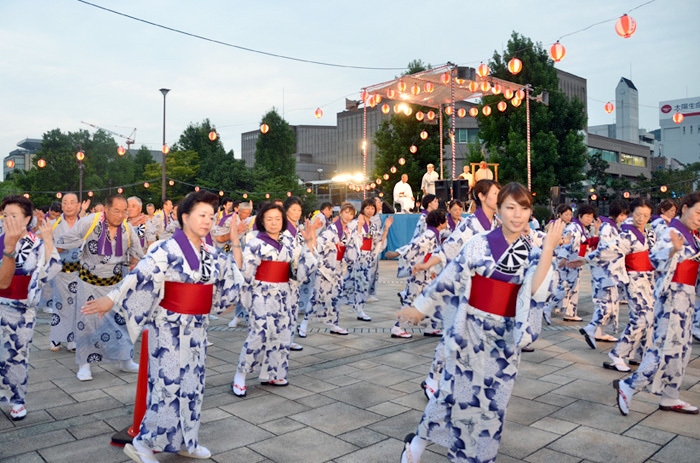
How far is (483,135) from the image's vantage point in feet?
91.1

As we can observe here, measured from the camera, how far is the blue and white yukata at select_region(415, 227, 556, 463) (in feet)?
10.2

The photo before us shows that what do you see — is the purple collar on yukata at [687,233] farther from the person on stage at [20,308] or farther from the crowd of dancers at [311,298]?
the person on stage at [20,308]

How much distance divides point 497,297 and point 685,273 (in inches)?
94.7

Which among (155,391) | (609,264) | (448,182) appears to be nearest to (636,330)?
(609,264)

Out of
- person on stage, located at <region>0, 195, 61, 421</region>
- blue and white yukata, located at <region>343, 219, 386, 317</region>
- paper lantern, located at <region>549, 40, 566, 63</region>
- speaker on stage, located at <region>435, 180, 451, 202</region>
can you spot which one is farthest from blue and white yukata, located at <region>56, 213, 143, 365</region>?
speaker on stage, located at <region>435, 180, 451, 202</region>

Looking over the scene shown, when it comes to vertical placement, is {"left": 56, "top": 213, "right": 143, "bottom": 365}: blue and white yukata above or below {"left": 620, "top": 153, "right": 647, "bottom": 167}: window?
below

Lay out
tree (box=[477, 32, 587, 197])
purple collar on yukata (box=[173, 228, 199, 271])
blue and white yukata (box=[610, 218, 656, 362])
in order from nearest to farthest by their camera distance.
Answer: purple collar on yukata (box=[173, 228, 199, 271]) < blue and white yukata (box=[610, 218, 656, 362]) < tree (box=[477, 32, 587, 197])

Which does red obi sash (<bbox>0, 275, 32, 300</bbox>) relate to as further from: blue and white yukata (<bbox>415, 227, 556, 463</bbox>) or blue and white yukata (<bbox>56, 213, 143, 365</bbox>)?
blue and white yukata (<bbox>415, 227, 556, 463</bbox>)

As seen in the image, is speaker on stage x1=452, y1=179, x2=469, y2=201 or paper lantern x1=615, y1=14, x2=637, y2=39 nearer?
paper lantern x1=615, y1=14, x2=637, y2=39

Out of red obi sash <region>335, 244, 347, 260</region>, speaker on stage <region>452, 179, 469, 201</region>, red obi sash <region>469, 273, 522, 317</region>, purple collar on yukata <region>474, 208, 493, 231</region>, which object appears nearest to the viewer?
red obi sash <region>469, 273, 522, 317</region>

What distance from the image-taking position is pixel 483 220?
524cm

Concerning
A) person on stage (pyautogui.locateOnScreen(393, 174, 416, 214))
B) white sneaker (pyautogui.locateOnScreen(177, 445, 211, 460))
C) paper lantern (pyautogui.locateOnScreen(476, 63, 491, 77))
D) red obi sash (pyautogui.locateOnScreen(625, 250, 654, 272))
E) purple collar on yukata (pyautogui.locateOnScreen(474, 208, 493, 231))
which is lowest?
white sneaker (pyautogui.locateOnScreen(177, 445, 211, 460))

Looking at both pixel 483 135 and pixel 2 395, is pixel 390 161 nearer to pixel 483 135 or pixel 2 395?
pixel 483 135

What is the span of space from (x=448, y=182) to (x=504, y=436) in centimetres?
1384
